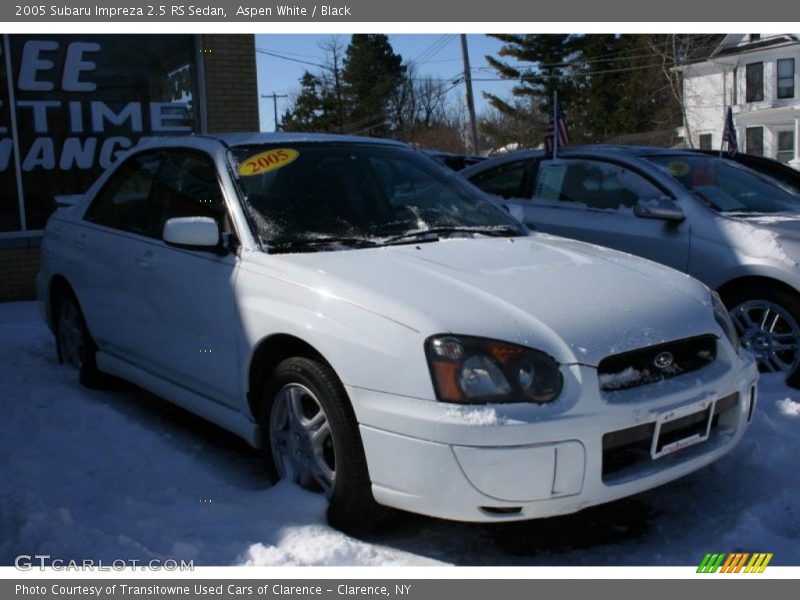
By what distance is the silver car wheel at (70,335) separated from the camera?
530 cm

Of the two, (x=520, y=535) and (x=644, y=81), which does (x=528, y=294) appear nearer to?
(x=520, y=535)

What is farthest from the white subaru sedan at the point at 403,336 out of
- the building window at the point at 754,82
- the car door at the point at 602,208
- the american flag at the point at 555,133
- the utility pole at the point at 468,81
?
the building window at the point at 754,82

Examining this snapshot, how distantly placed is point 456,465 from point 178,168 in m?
2.63

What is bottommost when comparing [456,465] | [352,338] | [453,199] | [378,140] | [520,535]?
[520,535]

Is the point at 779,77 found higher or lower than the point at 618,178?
higher

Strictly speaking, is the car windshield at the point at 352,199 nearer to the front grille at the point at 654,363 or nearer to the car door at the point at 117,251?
the car door at the point at 117,251

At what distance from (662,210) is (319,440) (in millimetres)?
3391

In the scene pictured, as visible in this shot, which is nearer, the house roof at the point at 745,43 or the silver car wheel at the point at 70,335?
the silver car wheel at the point at 70,335

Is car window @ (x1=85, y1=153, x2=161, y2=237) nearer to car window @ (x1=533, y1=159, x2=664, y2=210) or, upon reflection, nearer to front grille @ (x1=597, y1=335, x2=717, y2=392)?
front grille @ (x1=597, y1=335, x2=717, y2=392)

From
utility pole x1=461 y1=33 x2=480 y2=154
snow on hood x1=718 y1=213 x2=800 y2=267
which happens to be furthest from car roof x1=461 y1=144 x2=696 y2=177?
utility pole x1=461 y1=33 x2=480 y2=154

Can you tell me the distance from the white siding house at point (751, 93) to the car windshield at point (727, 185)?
1338 inches

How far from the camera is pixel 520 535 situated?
3391 millimetres

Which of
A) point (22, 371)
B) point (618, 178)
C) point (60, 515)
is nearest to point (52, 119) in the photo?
point (22, 371)

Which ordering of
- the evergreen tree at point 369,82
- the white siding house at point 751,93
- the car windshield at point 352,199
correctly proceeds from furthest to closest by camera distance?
the evergreen tree at point 369,82 → the white siding house at point 751,93 → the car windshield at point 352,199
